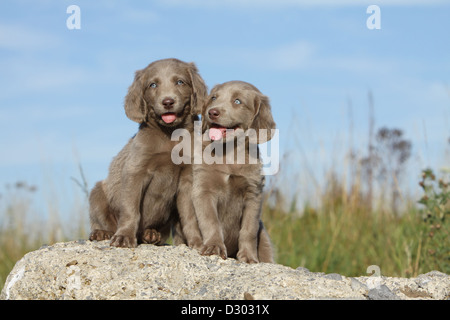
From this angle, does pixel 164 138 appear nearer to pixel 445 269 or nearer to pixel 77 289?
pixel 77 289

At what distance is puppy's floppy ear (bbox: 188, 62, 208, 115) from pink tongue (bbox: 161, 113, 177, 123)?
243 millimetres

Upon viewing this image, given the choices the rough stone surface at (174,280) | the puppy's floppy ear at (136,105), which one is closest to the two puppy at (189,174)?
the puppy's floppy ear at (136,105)

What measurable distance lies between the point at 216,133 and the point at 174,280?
1421 mm

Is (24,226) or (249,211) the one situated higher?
(249,211)

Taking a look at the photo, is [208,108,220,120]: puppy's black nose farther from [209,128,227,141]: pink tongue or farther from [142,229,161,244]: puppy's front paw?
[142,229,161,244]: puppy's front paw

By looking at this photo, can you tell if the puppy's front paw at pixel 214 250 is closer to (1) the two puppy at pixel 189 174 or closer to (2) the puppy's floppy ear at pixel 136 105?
(1) the two puppy at pixel 189 174

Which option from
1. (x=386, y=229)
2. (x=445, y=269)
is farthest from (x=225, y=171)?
(x=386, y=229)

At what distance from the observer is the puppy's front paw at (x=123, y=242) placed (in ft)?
16.0

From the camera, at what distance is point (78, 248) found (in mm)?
4719

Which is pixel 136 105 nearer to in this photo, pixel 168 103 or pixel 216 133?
pixel 168 103

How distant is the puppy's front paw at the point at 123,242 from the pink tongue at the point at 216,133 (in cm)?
111

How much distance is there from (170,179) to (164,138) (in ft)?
1.25

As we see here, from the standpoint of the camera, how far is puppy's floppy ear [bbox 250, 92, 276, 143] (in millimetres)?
5082

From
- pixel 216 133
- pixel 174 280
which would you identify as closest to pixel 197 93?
pixel 216 133
